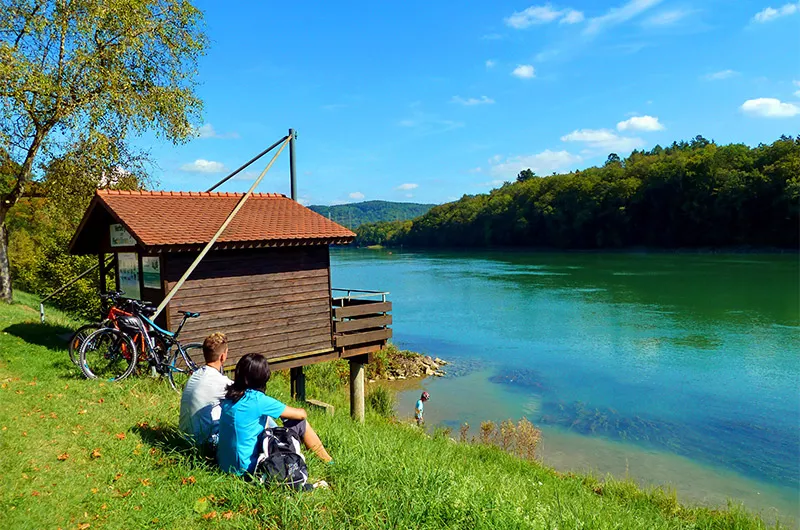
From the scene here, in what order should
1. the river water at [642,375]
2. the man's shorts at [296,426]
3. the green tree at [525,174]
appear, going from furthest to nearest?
the green tree at [525,174], the river water at [642,375], the man's shorts at [296,426]

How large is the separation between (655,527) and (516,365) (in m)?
15.6

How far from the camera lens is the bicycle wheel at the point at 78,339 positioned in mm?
8773

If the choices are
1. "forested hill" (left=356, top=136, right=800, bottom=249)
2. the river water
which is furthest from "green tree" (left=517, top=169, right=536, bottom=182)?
the river water

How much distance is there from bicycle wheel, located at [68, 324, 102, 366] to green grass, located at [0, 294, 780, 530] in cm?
75

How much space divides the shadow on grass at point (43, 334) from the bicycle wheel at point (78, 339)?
66.9 inches

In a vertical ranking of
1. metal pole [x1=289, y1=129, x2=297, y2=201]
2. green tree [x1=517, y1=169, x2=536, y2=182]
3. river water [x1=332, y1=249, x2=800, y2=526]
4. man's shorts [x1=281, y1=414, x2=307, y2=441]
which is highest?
green tree [x1=517, y1=169, x2=536, y2=182]

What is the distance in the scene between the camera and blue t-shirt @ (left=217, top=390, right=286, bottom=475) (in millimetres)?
4848

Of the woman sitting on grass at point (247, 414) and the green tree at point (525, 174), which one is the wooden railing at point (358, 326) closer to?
the woman sitting on grass at point (247, 414)

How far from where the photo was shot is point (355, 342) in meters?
12.4

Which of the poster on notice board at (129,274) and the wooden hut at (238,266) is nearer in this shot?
the wooden hut at (238,266)

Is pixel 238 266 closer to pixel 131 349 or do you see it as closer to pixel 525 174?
pixel 131 349

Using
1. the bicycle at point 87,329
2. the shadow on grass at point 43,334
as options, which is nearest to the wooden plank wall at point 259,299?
the bicycle at point 87,329

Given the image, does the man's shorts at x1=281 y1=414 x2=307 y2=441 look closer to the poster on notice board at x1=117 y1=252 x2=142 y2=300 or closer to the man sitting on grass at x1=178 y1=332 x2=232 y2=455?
the man sitting on grass at x1=178 y1=332 x2=232 y2=455

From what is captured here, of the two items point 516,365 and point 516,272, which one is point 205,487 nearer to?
point 516,365
